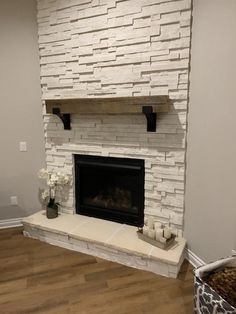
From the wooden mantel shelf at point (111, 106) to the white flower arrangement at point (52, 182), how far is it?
56cm

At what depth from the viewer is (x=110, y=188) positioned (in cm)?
290

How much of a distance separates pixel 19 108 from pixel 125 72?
1331 millimetres

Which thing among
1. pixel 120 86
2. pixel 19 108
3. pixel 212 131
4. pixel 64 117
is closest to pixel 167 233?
pixel 212 131

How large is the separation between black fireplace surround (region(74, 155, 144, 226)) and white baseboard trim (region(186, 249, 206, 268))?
562 millimetres

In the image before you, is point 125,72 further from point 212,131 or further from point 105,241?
point 105,241

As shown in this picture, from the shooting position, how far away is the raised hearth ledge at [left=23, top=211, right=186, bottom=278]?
7.11ft

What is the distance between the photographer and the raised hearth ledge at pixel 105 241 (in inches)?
85.4

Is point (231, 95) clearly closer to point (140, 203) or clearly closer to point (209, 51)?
point (209, 51)

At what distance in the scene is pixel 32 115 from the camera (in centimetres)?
294

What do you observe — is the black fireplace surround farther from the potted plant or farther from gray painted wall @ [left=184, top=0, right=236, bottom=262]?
gray painted wall @ [left=184, top=0, right=236, bottom=262]

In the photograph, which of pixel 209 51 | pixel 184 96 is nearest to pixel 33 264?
pixel 184 96

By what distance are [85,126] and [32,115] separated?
2.28ft

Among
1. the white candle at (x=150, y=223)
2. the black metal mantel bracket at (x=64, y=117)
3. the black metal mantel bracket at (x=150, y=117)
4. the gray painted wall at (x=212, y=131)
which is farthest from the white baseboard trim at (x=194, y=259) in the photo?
the black metal mantel bracket at (x=64, y=117)

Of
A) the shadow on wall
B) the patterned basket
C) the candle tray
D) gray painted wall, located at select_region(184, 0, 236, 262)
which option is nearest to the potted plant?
the shadow on wall
